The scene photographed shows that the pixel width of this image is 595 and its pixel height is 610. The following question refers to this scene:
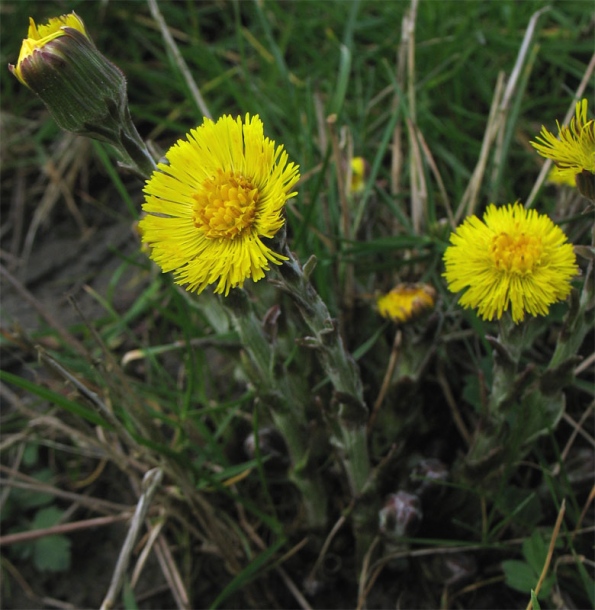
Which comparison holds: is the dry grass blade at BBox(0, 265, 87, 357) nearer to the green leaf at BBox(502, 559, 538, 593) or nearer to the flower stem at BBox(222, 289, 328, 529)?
the flower stem at BBox(222, 289, 328, 529)

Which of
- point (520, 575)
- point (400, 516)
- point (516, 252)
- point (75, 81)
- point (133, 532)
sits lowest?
point (520, 575)

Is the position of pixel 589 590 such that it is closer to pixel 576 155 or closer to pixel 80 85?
pixel 576 155

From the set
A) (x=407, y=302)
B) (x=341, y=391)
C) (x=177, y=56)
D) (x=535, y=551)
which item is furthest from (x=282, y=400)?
(x=177, y=56)

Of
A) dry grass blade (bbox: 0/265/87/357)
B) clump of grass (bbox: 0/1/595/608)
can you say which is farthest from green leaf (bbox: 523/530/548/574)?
A: dry grass blade (bbox: 0/265/87/357)

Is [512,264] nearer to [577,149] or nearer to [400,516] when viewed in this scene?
[577,149]

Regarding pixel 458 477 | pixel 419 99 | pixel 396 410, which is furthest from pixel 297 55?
pixel 458 477

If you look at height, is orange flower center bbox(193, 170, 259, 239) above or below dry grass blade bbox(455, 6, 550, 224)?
above

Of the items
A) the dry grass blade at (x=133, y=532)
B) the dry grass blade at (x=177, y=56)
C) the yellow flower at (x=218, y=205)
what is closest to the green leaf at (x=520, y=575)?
the dry grass blade at (x=133, y=532)
